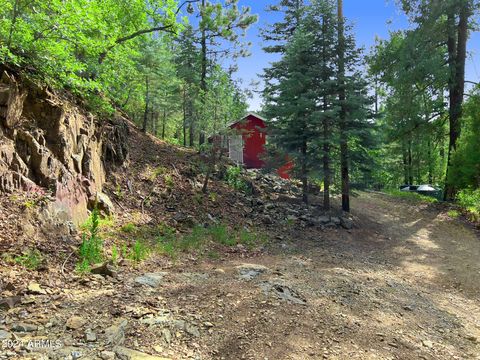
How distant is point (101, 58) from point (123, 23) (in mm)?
3205

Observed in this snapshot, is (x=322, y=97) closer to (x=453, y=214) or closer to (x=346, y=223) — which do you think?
(x=346, y=223)

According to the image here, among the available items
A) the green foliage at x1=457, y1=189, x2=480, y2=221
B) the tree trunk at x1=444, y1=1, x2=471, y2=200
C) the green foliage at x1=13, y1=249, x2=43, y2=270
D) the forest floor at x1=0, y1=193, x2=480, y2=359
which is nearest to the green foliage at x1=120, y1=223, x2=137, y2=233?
the forest floor at x1=0, y1=193, x2=480, y2=359

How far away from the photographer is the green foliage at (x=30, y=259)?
16.2 ft

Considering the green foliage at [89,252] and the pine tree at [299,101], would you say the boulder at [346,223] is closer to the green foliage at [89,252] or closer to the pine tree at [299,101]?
the pine tree at [299,101]

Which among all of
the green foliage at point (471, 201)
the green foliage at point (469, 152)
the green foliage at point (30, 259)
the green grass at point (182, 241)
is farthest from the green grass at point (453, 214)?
the green foliage at point (30, 259)

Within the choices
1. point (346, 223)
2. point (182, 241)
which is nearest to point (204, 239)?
point (182, 241)

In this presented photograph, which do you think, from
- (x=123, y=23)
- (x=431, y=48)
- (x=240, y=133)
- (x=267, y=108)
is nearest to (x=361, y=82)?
(x=267, y=108)

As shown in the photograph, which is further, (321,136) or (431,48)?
(431,48)

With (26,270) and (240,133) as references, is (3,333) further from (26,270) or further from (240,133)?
(240,133)

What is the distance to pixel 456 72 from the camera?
16828 millimetres

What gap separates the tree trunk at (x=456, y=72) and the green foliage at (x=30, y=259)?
1871 centimetres

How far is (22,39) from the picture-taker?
5.96 metres

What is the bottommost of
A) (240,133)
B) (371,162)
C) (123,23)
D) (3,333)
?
(3,333)

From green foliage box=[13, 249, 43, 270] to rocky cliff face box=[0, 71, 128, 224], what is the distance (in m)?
1.15
